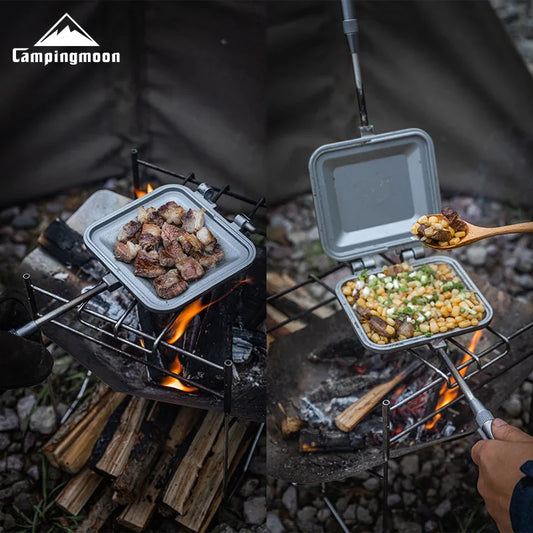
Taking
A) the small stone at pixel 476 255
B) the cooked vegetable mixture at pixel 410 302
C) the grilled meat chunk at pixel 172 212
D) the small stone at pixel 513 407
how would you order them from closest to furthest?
the cooked vegetable mixture at pixel 410 302 < the grilled meat chunk at pixel 172 212 < the small stone at pixel 513 407 < the small stone at pixel 476 255

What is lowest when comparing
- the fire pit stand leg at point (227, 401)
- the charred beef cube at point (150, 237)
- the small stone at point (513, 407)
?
the small stone at point (513, 407)

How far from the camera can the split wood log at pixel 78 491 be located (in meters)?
1.85

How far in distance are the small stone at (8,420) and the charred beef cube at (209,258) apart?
0.87 meters

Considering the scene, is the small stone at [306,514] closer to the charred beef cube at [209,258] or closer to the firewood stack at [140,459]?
the firewood stack at [140,459]

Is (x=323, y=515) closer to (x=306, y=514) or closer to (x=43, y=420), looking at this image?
(x=306, y=514)

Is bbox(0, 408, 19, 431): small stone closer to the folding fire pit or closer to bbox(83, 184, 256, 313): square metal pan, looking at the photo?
the folding fire pit

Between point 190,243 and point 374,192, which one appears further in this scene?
point 374,192

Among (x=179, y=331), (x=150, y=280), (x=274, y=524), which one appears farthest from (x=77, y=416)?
(x=274, y=524)

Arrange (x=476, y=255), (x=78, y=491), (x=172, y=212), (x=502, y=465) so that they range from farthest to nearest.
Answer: (x=476, y=255) → (x=172, y=212) → (x=78, y=491) → (x=502, y=465)

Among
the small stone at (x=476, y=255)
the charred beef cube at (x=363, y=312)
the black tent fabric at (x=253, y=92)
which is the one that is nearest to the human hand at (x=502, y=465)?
the charred beef cube at (x=363, y=312)

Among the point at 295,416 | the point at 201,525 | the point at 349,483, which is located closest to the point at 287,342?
the point at 295,416

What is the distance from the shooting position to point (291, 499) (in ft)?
7.71

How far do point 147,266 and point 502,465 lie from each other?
3.66ft

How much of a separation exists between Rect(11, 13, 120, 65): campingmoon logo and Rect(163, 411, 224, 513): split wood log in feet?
4.19
